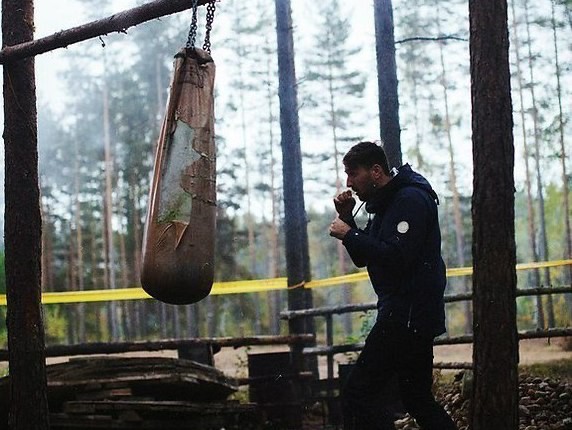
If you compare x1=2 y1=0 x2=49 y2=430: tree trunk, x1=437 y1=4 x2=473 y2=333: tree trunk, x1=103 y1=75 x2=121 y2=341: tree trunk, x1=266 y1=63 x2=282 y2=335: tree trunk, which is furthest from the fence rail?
x1=266 y1=63 x2=282 y2=335: tree trunk

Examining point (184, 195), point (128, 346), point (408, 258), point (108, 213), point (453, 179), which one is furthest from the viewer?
point (453, 179)

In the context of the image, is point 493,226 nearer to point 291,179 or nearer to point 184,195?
point 184,195

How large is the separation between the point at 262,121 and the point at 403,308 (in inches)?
1115

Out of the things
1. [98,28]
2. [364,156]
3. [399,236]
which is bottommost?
[399,236]

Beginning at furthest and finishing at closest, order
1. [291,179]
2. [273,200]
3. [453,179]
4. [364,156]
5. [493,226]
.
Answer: [273,200] → [453,179] → [291,179] → [493,226] → [364,156]

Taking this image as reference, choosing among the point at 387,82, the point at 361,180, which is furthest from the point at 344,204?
the point at 387,82

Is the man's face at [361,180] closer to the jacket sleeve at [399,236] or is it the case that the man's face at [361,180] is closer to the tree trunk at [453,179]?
the jacket sleeve at [399,236]

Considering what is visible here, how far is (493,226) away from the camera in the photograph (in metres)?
4.63

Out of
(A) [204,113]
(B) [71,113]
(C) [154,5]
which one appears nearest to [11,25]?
(C) [154,5]

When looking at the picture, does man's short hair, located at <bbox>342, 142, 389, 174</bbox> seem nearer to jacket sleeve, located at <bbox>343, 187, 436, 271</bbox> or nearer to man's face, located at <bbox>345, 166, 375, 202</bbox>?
man's face, located at <bbox>345, 166, 375, 202</bbox>

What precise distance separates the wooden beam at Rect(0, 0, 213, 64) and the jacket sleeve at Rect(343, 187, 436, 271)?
1.84 m

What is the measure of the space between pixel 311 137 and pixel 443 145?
5352 mm

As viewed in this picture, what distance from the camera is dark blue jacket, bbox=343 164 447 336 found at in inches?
164

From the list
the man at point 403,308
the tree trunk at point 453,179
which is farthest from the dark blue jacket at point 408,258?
the tree trunk at point 453,179
